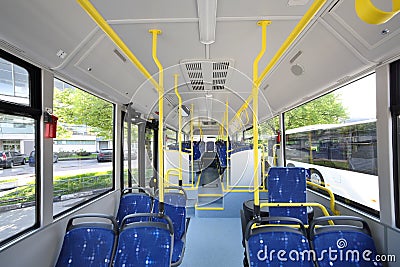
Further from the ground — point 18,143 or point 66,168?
point 18,143

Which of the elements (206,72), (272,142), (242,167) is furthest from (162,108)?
(272,142)

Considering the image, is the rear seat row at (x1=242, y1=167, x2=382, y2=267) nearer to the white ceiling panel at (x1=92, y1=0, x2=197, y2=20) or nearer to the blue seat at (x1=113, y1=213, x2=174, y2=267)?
the blue seat at (x1=113, y1=213, x2=174, y2=267)

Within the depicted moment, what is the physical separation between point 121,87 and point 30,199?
156 cm

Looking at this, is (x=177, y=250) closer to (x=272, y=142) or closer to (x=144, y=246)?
(x=144, y=246)

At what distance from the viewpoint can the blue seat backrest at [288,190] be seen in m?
2.47

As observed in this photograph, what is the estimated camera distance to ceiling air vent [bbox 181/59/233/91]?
2607 mm

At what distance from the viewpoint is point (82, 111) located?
9.14 ft

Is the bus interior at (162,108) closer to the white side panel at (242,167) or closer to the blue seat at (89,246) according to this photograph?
the blue seat at (89,246)

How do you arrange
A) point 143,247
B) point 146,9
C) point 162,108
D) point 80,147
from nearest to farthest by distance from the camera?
point 146,9
point 143,247
point 162,108
point 80,147

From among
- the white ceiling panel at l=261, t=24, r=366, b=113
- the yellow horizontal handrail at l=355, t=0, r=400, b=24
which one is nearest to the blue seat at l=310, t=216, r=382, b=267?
the white ceiling panel at l=261, t=24, r=366, b=113

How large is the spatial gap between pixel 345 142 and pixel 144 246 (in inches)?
92.0

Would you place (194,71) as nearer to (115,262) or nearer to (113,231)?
(113,231)

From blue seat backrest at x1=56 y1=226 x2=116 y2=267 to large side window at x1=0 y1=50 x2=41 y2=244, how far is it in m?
0.32

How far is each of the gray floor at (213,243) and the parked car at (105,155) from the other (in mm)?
1663
